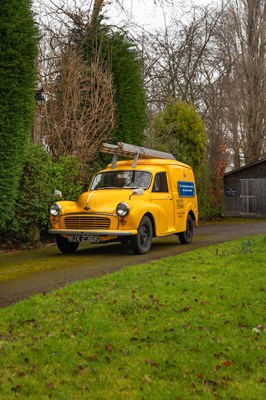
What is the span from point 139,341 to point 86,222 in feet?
20.5

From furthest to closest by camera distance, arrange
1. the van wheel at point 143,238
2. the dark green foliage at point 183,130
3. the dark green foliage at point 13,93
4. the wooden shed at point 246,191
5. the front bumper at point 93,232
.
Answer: the wooden shed at point 246,191, the dark green foliage at point 183,130, the dark green foliage at point 13,93, the van wheel at point 143,238, the front bumper at point 93,232

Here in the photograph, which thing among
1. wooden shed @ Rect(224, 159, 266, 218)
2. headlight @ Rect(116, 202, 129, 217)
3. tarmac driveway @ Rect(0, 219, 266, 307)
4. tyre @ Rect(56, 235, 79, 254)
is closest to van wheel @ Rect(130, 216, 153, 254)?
tarmac driveway @ Rect(0, 219, 266, 307)

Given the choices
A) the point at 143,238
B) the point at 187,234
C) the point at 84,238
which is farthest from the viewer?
the point at 187,234

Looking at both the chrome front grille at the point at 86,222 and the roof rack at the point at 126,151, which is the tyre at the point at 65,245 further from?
the roof rack at the point at 126,151

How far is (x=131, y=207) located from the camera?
33.8 feet

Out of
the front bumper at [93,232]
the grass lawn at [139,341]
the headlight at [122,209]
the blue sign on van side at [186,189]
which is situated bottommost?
the grass lawn at [139,341]

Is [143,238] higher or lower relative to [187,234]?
higher

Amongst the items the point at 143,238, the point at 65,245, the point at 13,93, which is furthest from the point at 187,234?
the point at 13,93

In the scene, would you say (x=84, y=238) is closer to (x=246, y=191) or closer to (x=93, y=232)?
(x=93, y=232)

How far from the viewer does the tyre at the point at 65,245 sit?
10996 mm

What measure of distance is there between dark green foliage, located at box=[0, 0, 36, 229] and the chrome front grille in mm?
1340

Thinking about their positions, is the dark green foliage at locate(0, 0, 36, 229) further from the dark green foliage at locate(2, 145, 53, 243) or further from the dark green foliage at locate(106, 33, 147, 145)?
the dark green foliage at locate(106, 33, 147, 145)

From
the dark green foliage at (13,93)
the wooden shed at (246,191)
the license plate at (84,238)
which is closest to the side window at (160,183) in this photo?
the license plate at (84,238)

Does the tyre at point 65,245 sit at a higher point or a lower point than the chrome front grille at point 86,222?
lower
